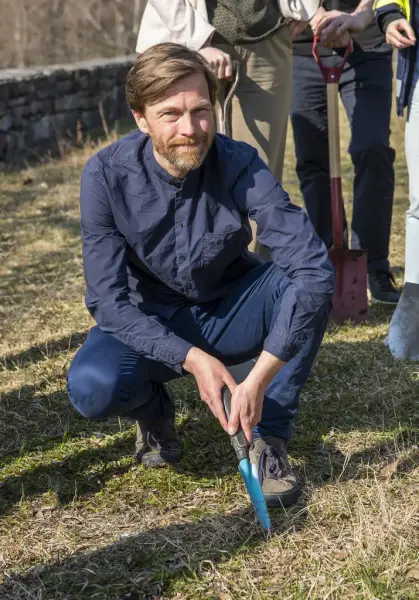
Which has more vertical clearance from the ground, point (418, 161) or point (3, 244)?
point (418, 161)

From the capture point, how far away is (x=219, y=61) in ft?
12.9

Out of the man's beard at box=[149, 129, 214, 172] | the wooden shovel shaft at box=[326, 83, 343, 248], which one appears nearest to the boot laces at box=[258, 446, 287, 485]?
the man's beard at box=[149, 129, 214, 172]

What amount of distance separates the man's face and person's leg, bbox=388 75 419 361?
142 centimetres

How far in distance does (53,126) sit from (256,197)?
300 inches

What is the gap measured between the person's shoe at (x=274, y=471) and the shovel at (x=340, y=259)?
165 centimetres

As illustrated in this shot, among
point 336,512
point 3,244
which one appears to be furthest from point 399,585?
point 3,244

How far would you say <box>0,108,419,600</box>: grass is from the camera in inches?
100

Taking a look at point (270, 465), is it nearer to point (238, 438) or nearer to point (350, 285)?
point (238, 438)

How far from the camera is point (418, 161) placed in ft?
13.2

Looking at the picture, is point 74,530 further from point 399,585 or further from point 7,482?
point 399,585

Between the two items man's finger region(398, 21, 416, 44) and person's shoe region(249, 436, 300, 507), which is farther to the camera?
man's finger region(398, 21, 416, 44)

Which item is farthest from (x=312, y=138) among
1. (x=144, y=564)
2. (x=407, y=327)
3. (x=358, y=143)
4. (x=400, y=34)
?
(x=144, y=564)

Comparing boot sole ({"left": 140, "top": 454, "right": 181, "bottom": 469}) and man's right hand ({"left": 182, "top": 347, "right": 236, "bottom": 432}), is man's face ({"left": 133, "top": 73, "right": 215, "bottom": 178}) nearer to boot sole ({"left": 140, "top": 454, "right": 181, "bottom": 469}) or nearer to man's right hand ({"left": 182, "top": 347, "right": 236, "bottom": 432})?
man's right hand ({"left": 182, "top": 347, "right": 236, "bottom": 432})

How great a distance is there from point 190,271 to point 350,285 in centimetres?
174
